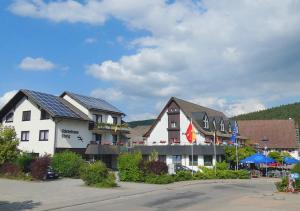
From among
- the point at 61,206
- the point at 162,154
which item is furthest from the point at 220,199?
the point at 162,154

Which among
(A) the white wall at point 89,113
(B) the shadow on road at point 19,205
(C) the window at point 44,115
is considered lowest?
(B) the shadow on road at point 19,205

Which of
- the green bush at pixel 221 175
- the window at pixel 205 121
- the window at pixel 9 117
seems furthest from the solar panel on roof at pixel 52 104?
the green bush at pixel 221 175

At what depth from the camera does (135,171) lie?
3303 centimetres

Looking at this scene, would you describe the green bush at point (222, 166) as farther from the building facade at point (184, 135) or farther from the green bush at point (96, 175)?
the green bush at point (96, 175)

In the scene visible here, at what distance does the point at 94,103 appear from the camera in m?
54.2

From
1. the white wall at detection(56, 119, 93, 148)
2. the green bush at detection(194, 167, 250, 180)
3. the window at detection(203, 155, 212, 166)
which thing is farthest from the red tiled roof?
the white wall at detection(56, 119, 93, 148)

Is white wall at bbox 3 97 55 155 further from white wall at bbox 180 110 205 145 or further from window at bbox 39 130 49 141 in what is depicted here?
white wall at bbox 180 110 205 145

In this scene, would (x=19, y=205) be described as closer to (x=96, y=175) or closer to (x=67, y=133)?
(x=96, y=175)

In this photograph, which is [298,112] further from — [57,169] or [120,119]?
[57,169]

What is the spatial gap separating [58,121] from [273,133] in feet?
143

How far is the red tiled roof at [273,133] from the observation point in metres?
70.8

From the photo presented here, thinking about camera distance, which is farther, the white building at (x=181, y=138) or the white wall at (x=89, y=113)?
the white wall at (x=89, y=113)

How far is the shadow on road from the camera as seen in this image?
17.6m

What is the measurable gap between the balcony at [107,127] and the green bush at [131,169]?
1777cm
